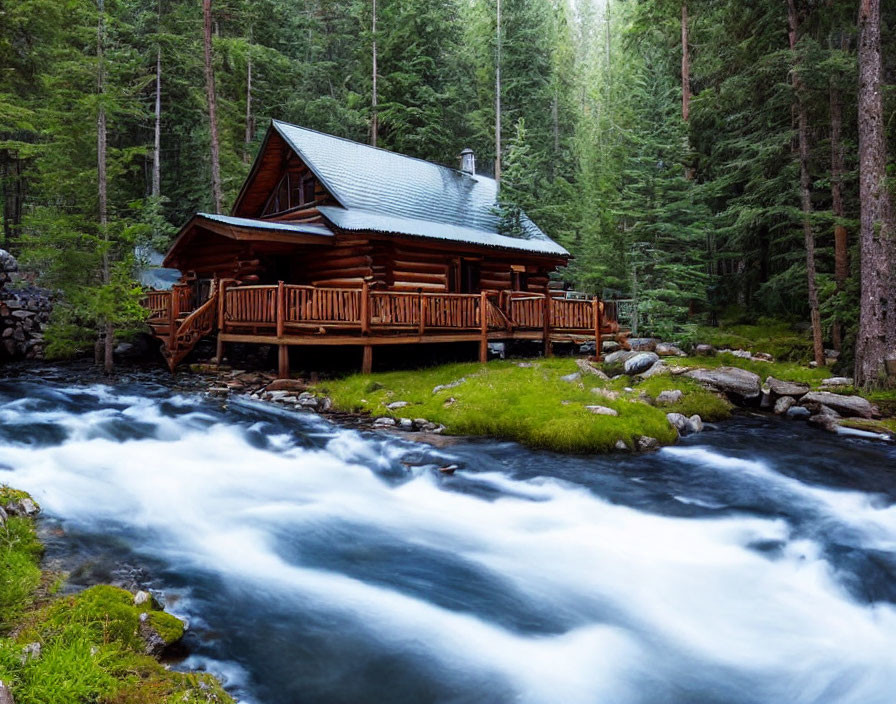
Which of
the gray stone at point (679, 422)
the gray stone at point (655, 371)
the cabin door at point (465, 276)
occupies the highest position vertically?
the cabin door at point (465, 276)

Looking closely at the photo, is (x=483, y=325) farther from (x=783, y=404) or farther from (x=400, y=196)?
(x=783, y=404)

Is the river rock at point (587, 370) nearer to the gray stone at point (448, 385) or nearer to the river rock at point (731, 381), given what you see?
the river rock at point (731, 381)

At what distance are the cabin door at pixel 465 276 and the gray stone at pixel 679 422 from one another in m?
11.6

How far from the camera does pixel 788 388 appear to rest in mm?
13984

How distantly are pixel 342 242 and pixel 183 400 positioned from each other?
25.9 ft

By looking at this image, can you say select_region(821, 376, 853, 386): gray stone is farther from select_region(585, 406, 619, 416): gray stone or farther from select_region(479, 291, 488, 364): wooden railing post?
select_region(479, 291, 488, 364): wooden railing post

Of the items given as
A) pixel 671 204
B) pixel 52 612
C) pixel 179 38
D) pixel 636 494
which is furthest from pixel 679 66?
pixel 52 612

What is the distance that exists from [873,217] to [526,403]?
917 centimetres

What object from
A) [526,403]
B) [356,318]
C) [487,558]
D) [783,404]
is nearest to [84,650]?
[487,558]

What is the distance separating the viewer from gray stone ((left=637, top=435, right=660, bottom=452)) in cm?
1030

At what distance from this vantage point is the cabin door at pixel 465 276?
22000 mm

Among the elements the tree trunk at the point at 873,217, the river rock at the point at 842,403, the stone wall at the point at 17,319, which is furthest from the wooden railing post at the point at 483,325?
the stone wall at the point at 17,319

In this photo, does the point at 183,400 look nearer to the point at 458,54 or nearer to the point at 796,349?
the point at 796,349

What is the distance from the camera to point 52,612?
4.03m
